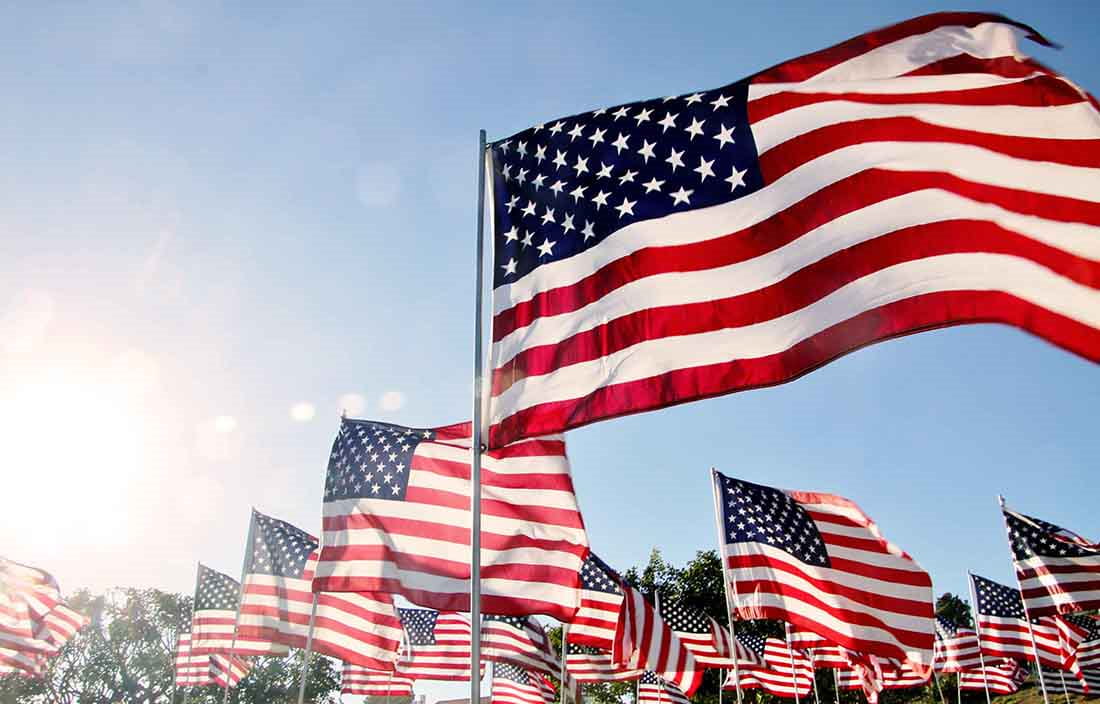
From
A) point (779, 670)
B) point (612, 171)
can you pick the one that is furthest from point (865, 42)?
point (779, 670)

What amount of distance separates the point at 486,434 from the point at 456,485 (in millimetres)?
5483

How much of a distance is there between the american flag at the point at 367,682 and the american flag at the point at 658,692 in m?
8.75

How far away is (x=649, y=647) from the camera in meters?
17.3

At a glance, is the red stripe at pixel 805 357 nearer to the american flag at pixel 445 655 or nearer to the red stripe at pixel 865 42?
the red stripe at pixel 865 42

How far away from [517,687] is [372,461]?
17.0m

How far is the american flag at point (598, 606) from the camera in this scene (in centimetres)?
1670

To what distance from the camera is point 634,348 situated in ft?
20.2

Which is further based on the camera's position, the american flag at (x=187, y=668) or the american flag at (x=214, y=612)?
the american flag at (x=187, y=668)

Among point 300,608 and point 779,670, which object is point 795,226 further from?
point 779,670

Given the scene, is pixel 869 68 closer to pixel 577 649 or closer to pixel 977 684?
pixel 977 684

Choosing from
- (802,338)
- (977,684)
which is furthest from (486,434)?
(977,684)

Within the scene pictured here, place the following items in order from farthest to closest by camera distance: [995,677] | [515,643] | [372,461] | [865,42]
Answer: [995,677] → [515,643] → [372,461] → [865,42]

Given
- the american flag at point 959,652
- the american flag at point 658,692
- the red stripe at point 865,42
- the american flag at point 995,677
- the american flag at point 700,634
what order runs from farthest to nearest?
the american flag at point 995,677 < the american flag at point 959,652 < the american flag at point 658,692 < the american flag at point 700,634 < the red stripe at point 865,42

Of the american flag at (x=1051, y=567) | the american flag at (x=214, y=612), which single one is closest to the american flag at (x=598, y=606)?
the american flag at (x=1051, y=567)
